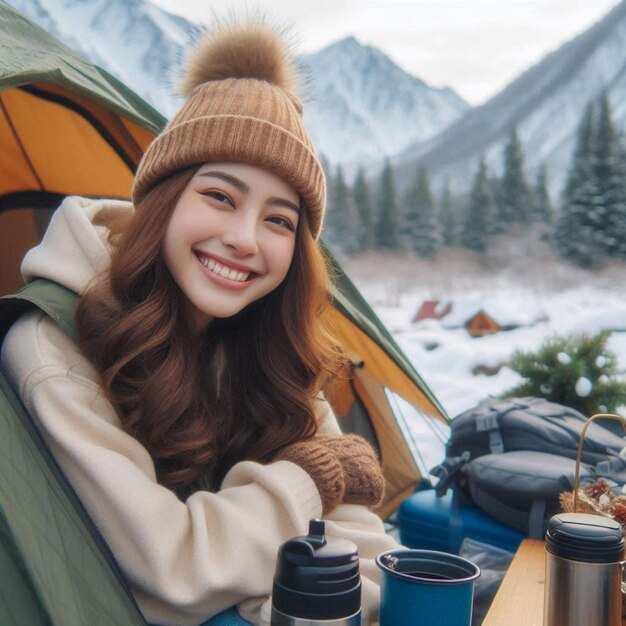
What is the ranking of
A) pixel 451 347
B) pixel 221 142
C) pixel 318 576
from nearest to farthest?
pixel 318 576 < pixel 221 142 < pixel 451 347

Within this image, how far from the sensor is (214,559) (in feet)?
2.83

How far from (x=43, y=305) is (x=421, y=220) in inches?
717

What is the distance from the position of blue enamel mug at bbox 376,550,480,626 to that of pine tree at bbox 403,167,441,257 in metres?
18.0

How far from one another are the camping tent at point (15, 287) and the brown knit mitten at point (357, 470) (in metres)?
0.38

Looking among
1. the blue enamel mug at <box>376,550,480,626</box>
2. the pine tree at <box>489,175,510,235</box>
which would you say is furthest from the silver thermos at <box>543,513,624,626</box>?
the pine tree at <box>489,175,510,235</box>

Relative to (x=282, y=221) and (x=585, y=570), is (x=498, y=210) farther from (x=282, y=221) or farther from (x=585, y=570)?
(x=585, y=570)

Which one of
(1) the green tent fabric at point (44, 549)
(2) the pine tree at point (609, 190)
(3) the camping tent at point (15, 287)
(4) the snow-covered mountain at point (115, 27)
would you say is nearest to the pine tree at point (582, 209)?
(2) the pine tree at point (609, 190)

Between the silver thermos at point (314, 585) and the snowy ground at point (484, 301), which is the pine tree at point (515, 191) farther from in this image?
the silver thermos at point (314, 585)

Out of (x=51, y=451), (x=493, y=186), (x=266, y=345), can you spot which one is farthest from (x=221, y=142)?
(x=493, y=186)

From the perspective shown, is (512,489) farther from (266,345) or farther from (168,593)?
(168,593)

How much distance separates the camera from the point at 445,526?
1981 mm

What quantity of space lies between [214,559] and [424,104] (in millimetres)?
48219

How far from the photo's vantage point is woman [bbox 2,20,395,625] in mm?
856

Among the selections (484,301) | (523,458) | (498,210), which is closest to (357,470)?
(523,458)
